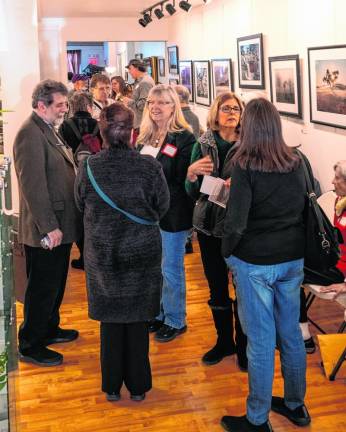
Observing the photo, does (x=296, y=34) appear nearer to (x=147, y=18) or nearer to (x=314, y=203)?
(x=314, y=203)

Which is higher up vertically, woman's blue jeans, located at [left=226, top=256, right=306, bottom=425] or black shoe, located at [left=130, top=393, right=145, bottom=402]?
woman's blue jeans, located at [left=226, top=256, right=306, bottom=425]

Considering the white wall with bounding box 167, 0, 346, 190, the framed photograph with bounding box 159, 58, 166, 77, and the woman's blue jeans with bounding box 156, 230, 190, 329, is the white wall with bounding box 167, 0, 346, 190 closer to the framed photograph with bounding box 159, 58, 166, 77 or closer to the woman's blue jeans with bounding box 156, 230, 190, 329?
the woman's blue jeans with bounding box 156, 230, 190, 329

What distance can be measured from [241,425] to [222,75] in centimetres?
597

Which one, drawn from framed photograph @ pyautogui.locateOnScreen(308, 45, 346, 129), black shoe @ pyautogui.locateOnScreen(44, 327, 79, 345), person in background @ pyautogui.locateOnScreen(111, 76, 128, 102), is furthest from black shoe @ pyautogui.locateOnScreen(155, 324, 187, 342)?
person in background @ pyautogui.locateOnScreen(111, 76, 128, 102)

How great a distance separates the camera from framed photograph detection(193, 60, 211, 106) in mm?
8719

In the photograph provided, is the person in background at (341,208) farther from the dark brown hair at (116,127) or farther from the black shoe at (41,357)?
the black shoe at (41,357)

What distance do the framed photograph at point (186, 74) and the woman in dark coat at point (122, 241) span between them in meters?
6.98

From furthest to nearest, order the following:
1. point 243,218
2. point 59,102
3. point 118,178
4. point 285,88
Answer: point 285,88 → point 59,102 → point 118,178 → point 243,218

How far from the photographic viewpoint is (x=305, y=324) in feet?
12.3

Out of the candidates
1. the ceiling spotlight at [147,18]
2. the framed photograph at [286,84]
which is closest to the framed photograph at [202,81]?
the ceiling spotlight at [147,18]

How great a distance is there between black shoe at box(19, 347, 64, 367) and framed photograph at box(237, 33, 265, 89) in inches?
157

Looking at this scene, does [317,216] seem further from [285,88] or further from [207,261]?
[285,88]

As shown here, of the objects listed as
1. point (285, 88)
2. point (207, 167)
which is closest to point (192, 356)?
point (207, 167)

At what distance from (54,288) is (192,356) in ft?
3.21
